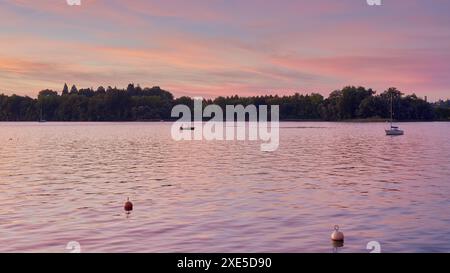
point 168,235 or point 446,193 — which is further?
point 446,193

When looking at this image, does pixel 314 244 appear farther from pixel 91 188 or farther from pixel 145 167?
pixel 145 167

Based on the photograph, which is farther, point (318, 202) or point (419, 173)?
point (419, 173)

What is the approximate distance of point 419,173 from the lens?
5953 centimetres

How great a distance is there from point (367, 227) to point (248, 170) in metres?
32.6

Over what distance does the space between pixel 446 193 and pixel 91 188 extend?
28038mm

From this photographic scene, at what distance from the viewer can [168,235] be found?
2830cm

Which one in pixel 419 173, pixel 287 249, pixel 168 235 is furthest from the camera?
pixel 419 173

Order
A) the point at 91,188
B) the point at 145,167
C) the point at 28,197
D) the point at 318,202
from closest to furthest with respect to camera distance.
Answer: the point at 318,202
the point at 28,197
the point at 91,188
the point at 145,167

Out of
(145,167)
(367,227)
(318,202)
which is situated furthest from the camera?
(145,167)

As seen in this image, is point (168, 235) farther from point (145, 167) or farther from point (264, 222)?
point (145, 167)

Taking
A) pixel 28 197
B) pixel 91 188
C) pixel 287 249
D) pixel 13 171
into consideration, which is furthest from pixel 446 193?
pixel 13 171
